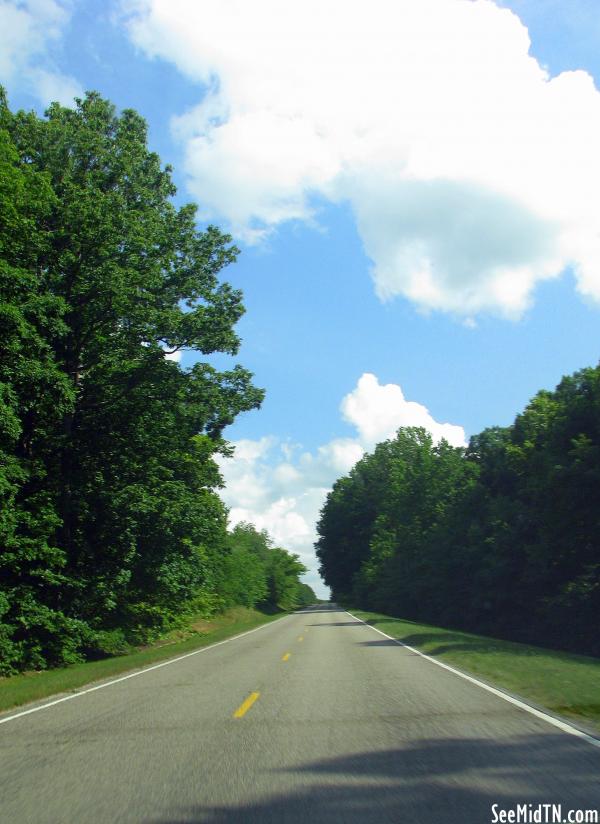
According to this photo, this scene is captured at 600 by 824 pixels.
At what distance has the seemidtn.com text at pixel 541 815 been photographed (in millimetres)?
4996

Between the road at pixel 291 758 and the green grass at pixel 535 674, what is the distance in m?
0.75

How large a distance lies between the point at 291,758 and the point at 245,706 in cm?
379

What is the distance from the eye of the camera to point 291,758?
7.08 m

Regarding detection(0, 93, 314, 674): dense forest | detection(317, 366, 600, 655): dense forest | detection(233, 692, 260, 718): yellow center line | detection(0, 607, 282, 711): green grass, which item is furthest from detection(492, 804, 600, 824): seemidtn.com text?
detection(317, 366, 600, 655): dense forest

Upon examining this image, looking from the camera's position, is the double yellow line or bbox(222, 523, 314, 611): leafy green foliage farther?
bbox(222, 523, 314, 611): leafy green foliage

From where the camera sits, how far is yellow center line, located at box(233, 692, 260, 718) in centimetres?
989

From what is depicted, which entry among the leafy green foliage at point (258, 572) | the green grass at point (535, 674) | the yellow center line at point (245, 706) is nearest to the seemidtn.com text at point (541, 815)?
the green grass at point (535, 674)

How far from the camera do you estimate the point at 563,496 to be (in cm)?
3133

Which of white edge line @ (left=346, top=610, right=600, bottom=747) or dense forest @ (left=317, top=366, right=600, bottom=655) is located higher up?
dense forest @ (left=317, top=366, right=600, bottom=655)

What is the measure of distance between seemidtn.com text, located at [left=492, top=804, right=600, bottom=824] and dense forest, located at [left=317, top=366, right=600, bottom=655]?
26.1m

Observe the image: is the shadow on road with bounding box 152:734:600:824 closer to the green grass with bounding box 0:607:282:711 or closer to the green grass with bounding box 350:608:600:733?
the green grass with bounding box 350:608:600:733

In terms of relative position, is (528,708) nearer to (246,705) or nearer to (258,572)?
(246,705)

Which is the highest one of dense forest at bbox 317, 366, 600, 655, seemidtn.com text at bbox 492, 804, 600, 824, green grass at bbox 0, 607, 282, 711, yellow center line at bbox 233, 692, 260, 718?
dense forest at bbox 317, 366, 600, 655

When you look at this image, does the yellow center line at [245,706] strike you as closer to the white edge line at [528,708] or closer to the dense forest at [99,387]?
the white edge line at [528,708]
